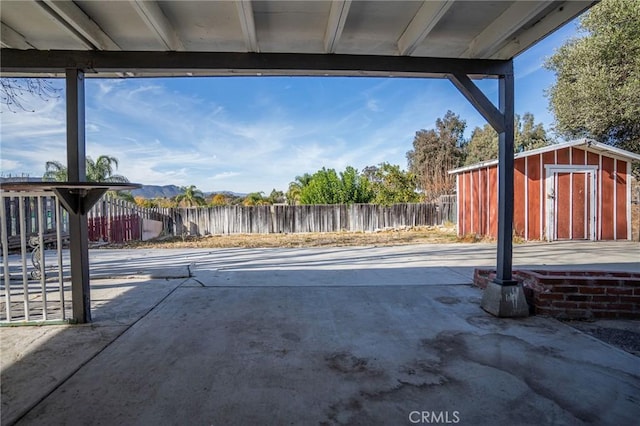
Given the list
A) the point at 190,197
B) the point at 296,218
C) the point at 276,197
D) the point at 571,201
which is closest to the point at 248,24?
the point at 571,201

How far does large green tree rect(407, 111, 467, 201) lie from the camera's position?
26906mm

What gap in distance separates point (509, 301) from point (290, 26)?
124 inches

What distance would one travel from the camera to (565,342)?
2498 millimetres

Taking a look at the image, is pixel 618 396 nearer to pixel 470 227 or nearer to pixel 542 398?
pixel 542 398

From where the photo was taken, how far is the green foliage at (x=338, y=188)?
1739 centimetres

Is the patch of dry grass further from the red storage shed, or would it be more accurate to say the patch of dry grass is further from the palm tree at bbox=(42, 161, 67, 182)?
the palm tree at bbox=(42, 161, 67, 182)

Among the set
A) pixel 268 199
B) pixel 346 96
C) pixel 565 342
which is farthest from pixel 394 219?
pixel 565 342

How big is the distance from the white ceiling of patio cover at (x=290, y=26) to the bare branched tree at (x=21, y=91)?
1.14 meters

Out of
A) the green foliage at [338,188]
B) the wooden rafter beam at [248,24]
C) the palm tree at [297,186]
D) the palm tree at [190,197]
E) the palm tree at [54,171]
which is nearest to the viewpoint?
the wooden rafter beam at [248,24]

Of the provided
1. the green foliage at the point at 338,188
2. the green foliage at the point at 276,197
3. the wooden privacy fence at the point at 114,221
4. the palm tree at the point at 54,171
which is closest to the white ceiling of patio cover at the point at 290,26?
the wooden privacy fence at the point at 114,221

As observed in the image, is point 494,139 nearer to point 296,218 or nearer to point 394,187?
point 394,187

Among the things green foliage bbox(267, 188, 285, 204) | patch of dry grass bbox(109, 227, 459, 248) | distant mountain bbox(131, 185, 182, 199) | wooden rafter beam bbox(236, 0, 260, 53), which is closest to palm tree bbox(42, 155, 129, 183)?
patch of dry grass bbox(109, 227, 459, 248)

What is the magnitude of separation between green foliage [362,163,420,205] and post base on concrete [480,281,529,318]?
1461 centimetres

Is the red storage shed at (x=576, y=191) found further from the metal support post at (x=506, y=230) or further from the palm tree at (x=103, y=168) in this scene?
the palm tree at (x=103, y=168)
